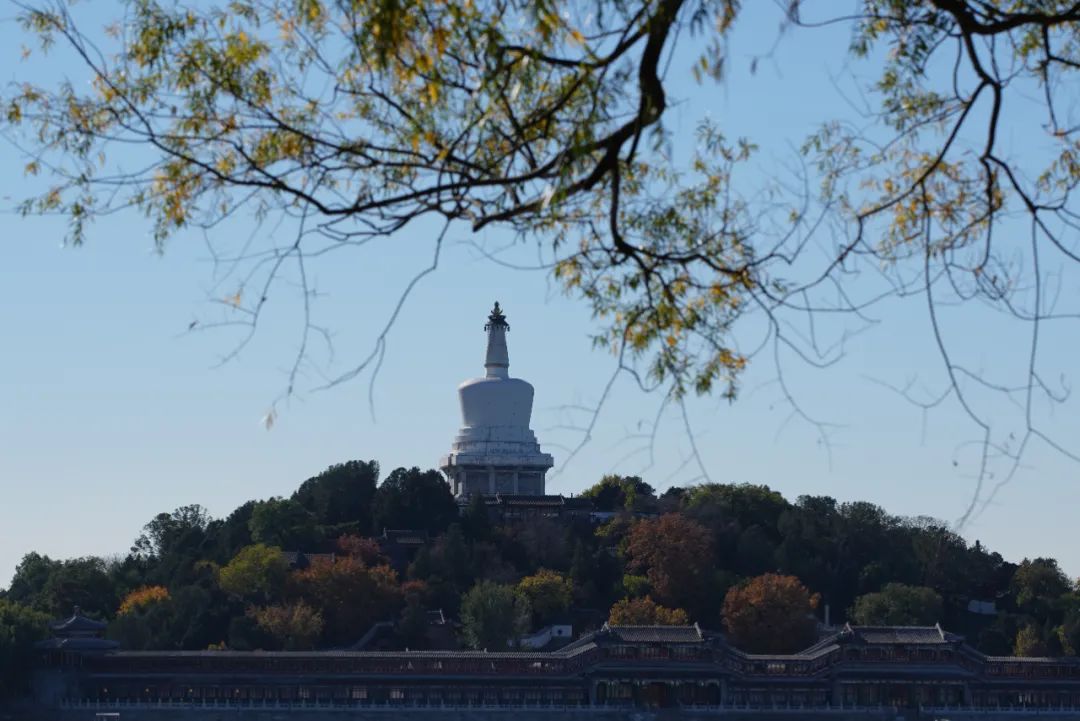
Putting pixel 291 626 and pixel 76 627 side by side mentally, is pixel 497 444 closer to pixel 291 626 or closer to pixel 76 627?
pixel 291 626

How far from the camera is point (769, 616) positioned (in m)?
86.6

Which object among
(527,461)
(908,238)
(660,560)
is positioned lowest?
(908,238)

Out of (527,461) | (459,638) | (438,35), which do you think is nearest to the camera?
(438,35)

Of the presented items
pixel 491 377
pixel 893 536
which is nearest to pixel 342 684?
pixel 893 536

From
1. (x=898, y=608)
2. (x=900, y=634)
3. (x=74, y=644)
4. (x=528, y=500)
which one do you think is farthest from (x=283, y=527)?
(x=900, y=634)

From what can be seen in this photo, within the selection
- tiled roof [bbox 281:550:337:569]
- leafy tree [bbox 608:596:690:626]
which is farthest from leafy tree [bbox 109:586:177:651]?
leafy tree [bbox 608:596:690:626]

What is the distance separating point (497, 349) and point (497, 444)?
5.31 metres

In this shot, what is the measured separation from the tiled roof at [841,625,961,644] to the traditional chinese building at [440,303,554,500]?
104ft

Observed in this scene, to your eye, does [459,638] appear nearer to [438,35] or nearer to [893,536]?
[893,536]

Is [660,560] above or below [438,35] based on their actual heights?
above

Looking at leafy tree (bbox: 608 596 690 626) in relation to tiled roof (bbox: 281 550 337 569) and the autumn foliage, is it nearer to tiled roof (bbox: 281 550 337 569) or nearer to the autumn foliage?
tiled roof (bbox: 281 550 337 569)

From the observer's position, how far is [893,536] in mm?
97500

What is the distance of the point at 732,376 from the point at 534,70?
2.89 m

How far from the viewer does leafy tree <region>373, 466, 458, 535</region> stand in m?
100
